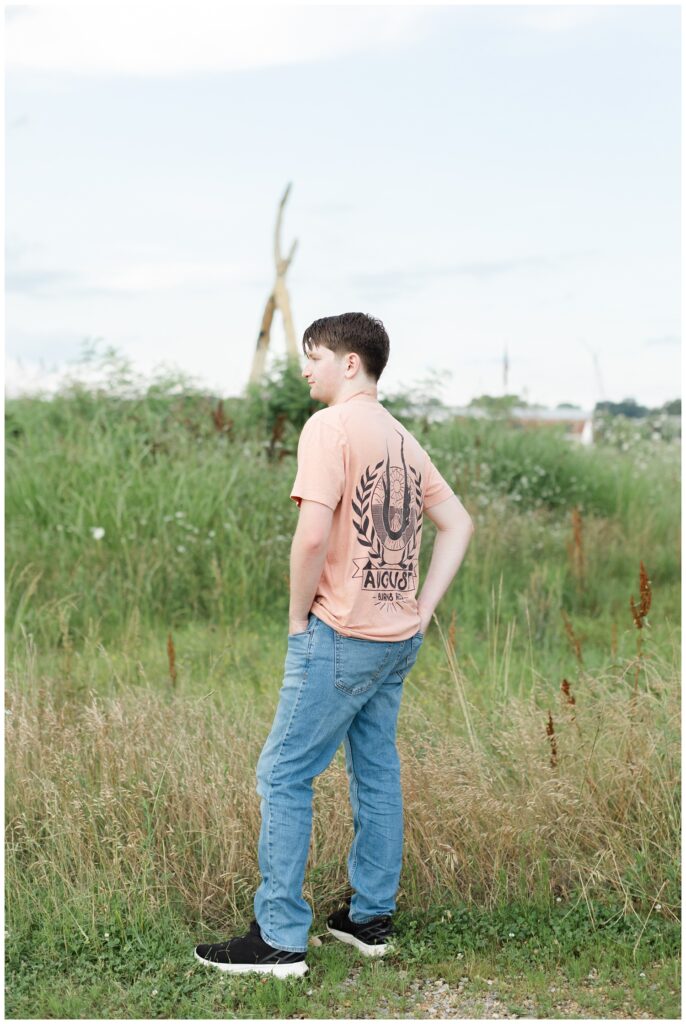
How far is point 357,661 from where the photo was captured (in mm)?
3180

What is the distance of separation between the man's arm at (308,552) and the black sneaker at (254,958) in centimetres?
105

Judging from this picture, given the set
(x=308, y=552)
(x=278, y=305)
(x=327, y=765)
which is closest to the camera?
(x=308, y=552)

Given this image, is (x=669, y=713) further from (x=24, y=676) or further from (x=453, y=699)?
(x=24, y=676)

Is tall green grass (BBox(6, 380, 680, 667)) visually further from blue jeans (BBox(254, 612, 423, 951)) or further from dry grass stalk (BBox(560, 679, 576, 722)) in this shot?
blue jeans (BBox(254, 612, 423, 951))

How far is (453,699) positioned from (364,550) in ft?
6.24

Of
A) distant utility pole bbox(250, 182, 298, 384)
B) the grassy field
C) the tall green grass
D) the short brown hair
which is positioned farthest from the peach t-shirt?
distant utility pole bbox(250, 182, 298, 384)

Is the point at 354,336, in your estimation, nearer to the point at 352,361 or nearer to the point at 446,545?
the point at 352,361

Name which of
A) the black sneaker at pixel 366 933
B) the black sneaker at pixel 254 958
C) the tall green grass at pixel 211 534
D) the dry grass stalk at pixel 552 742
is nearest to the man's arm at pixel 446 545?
the dry grass stalk at pixel 552 742

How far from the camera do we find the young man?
A: 3.16 m

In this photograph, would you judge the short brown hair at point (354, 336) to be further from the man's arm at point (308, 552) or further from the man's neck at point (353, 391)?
the man's arm at point (308, 552)

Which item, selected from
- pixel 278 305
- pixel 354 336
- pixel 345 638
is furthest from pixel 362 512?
pixel 278 305

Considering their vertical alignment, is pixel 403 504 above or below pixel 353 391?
Result: below

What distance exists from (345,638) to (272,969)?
107 centimetres

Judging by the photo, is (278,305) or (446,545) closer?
(446,545)
